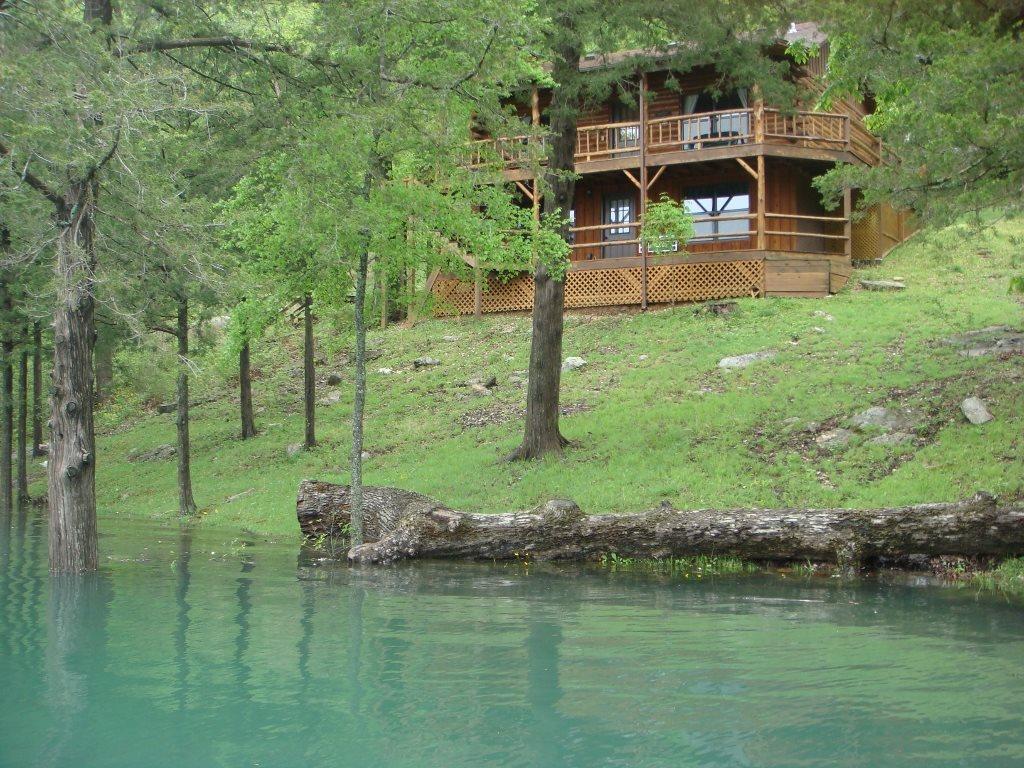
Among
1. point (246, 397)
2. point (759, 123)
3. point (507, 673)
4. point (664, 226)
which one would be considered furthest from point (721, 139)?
point (507, 673)

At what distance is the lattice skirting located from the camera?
92.6 feet

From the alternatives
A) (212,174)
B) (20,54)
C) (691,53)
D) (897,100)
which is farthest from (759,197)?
(20,54)

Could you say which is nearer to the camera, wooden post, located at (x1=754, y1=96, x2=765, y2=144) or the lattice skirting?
wooden post, located at (x1=754, y1=96, x2=765, y2=144)

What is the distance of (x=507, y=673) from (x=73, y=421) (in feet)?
23.2

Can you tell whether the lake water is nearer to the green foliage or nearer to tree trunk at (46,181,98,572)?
tree trunk at (46,181,98,572)

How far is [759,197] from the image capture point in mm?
27875

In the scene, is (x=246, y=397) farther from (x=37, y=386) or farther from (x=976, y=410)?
(x=976, y=410)

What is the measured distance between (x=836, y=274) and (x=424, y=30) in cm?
1884

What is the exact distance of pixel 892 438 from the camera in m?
16.1

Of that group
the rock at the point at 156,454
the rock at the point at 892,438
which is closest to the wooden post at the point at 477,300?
the rock at the point at 156,454

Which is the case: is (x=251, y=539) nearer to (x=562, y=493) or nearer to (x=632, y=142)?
(x=562, y=493)

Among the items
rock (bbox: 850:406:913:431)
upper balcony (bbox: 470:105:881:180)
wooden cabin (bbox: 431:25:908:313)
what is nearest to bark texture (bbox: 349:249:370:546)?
rock (bbox: 850:406:913:431)

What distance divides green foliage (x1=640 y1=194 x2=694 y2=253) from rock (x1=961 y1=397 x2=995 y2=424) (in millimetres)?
9110

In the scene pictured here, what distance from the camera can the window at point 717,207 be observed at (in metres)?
30.9
